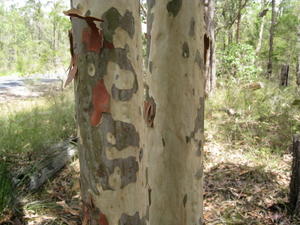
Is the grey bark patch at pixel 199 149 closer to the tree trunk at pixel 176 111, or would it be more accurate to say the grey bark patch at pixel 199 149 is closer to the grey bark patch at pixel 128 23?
the tree trunk at pixel 176 111

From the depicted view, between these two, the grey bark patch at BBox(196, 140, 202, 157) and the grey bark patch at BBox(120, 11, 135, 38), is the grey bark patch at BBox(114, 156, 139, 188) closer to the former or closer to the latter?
the grey bark patch at BBox(120, 11, 135, 38)

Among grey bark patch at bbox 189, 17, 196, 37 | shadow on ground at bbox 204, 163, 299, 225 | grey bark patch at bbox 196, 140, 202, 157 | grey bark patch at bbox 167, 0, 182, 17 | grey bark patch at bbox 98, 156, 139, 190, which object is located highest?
grey bark patch at bbox 167, 0, 182, 17

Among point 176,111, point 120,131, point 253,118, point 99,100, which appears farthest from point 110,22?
point 253,118

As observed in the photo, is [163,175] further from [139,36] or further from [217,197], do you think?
[217,197]

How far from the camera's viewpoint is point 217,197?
2.64m

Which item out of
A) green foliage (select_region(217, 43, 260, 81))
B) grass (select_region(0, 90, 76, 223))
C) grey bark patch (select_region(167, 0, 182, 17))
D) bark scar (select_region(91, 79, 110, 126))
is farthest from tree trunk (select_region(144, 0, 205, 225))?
green foliage (select_region(217, 43, 260, 81))

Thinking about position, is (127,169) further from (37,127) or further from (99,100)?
(37,127)

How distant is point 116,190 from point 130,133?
0.65ft

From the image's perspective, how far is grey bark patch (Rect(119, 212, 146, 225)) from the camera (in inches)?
36.7

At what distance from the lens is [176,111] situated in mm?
1516

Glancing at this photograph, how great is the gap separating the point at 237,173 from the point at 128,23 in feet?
8.49

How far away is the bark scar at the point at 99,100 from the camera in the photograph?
86cm

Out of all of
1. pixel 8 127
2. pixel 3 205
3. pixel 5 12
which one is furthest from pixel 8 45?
pixel 3 205

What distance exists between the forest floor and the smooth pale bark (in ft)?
4.71
